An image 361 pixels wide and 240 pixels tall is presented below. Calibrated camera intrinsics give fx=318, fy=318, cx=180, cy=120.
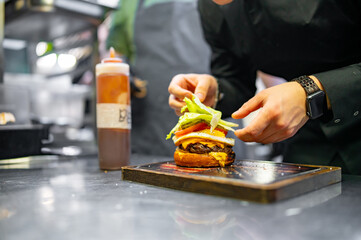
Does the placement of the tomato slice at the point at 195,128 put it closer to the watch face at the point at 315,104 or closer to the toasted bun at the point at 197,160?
the toasted bun at the point at 197,160

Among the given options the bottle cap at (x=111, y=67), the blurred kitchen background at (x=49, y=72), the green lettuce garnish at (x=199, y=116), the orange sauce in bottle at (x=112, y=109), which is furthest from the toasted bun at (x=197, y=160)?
the blurred kitchen background at (x=49, y=72)

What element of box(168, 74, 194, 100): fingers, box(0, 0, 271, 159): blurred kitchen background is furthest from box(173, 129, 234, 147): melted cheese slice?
box(0, 0, 271, 159): blurred kitchen background

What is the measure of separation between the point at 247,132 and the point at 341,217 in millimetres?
383

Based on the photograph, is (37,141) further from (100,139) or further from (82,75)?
(82,75)

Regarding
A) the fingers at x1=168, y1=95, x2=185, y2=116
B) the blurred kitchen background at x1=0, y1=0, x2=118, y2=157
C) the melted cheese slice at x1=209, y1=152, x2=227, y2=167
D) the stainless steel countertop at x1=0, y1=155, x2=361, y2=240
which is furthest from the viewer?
the blurred kitchen background at x1=0, y1=0, x2=118, y2=157

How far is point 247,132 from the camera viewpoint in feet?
3.10

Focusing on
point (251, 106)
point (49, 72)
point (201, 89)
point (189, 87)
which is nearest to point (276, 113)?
point (251, 106)

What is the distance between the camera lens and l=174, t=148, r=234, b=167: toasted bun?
3.39ft

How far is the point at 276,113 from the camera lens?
916mm

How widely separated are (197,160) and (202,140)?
0.26 feet

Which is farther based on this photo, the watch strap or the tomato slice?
the tomato slice

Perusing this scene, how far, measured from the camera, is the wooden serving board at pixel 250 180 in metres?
0.71

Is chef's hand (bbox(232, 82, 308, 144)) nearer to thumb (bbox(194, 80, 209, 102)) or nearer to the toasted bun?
the toasted bun

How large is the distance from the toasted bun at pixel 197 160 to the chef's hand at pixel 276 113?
0.12 m
